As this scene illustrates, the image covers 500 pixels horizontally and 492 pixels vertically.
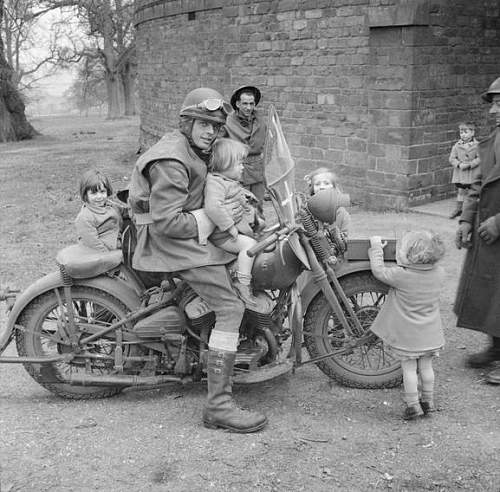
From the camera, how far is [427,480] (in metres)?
3.10

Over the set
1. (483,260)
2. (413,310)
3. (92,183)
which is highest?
(92,183)

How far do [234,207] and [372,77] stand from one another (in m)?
6.50

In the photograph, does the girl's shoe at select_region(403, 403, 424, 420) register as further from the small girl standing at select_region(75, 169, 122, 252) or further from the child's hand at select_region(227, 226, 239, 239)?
the small girl standing at select_region(75, 169, 122, 252)

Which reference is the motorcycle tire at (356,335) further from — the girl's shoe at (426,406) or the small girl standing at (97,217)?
the small girl standing at (97,217)

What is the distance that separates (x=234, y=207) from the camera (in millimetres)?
3582

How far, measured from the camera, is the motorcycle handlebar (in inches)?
128

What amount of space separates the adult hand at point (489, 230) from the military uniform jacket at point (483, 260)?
35mm

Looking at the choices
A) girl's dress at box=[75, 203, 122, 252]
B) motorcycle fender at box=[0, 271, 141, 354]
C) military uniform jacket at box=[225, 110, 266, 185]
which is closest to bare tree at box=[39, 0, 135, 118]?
military uniform jacket at box=[225, 110, 266, 185]

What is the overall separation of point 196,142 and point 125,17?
37297mm

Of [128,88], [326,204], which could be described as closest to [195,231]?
[326,204]

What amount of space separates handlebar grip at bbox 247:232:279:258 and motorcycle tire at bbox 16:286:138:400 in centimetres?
101

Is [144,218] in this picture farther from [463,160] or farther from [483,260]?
[463,160]

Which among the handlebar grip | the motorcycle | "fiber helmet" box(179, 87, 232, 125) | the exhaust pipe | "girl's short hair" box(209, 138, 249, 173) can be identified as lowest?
the exhaust pipe

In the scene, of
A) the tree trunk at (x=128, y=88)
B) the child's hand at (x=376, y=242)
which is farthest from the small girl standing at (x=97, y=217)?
the tree trunk at (x=128, y=88)
